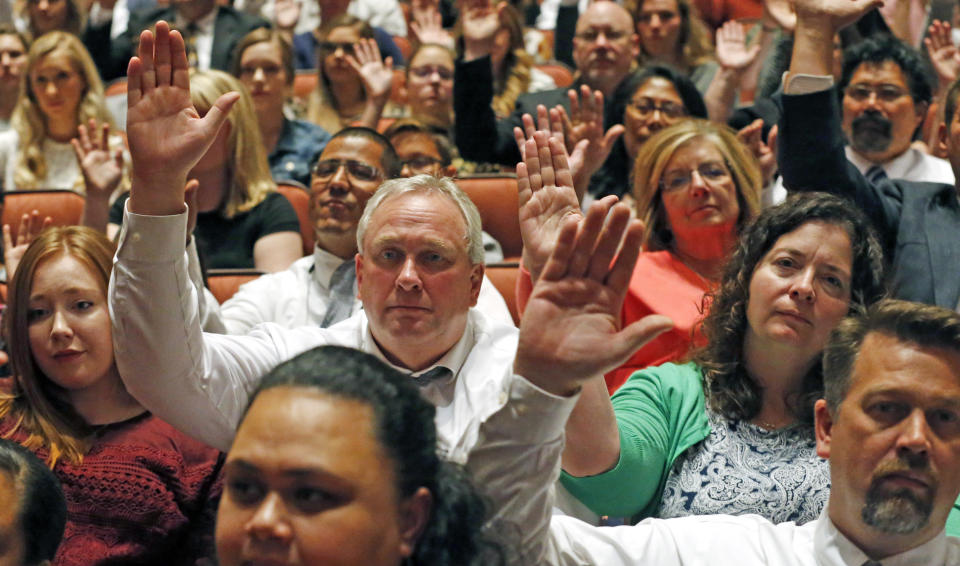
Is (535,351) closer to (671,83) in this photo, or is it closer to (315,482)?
(315,482)


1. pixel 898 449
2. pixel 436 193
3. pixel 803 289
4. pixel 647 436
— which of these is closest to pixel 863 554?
pixel 898 449

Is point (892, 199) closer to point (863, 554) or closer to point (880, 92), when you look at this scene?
point (880, 92)

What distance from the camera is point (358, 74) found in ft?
11.5

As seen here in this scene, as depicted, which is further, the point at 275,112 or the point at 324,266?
the point at 275,112

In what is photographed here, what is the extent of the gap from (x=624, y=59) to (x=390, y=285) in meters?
1.81

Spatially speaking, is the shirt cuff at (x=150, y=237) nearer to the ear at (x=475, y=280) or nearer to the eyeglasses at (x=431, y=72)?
the ear at (x=475, y=280)

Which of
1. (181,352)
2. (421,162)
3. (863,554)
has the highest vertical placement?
(181,352)

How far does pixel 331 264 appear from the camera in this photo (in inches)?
90.2

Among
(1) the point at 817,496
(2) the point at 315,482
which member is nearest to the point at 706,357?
(1) the point at 817,496

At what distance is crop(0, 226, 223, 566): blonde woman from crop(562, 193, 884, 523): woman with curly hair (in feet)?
1.80

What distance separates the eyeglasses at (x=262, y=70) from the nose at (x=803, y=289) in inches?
78.3

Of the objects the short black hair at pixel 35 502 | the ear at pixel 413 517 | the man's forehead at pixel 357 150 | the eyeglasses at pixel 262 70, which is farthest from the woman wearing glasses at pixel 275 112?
the ear at pixel 413 517

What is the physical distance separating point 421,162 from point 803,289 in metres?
1.20

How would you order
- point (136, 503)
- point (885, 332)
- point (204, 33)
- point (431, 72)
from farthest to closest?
point (204, 33)
point (431, 72)
point (136, 503)
point (885, 332)
